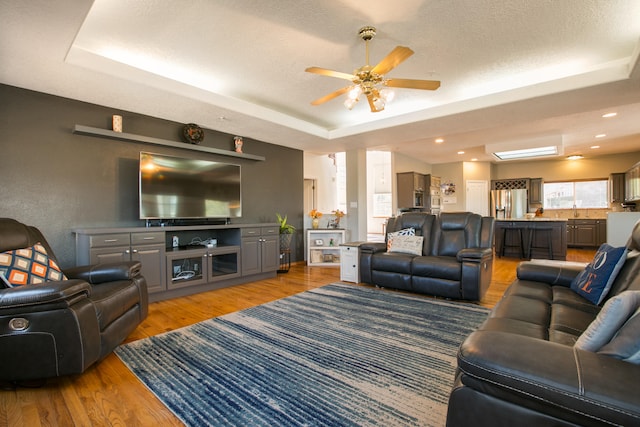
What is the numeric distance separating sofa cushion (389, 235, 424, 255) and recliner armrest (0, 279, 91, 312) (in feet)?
11.3

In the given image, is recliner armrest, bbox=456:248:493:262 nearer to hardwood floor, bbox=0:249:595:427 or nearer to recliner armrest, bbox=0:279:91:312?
hardwood floor, bbox=0:249:595:427

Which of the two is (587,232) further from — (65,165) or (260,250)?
(65,165)

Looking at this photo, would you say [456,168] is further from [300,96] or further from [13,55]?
[13,55]

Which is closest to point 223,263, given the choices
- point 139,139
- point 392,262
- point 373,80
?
point 139,139

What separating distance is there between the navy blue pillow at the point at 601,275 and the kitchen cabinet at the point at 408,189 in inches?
224

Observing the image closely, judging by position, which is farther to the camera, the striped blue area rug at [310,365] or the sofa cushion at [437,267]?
the sofa cushion at [437,267]

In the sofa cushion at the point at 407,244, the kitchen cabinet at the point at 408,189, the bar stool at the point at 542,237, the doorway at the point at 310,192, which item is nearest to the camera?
the sofa cushion at the point at 407,244

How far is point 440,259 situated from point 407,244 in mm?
531

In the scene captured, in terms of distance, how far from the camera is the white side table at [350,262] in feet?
14.3

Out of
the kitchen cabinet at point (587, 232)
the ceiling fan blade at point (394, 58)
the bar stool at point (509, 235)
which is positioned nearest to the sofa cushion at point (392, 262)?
the ceiling fan blade at point (394, 58)

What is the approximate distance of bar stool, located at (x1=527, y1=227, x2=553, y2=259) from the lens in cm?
636

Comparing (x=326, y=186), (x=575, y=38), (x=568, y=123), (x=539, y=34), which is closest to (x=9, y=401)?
(x=539, y=34)

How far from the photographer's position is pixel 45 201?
3299 millimetres

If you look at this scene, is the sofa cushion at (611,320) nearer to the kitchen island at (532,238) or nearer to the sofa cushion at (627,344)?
the sofa cushion at (627,344)
